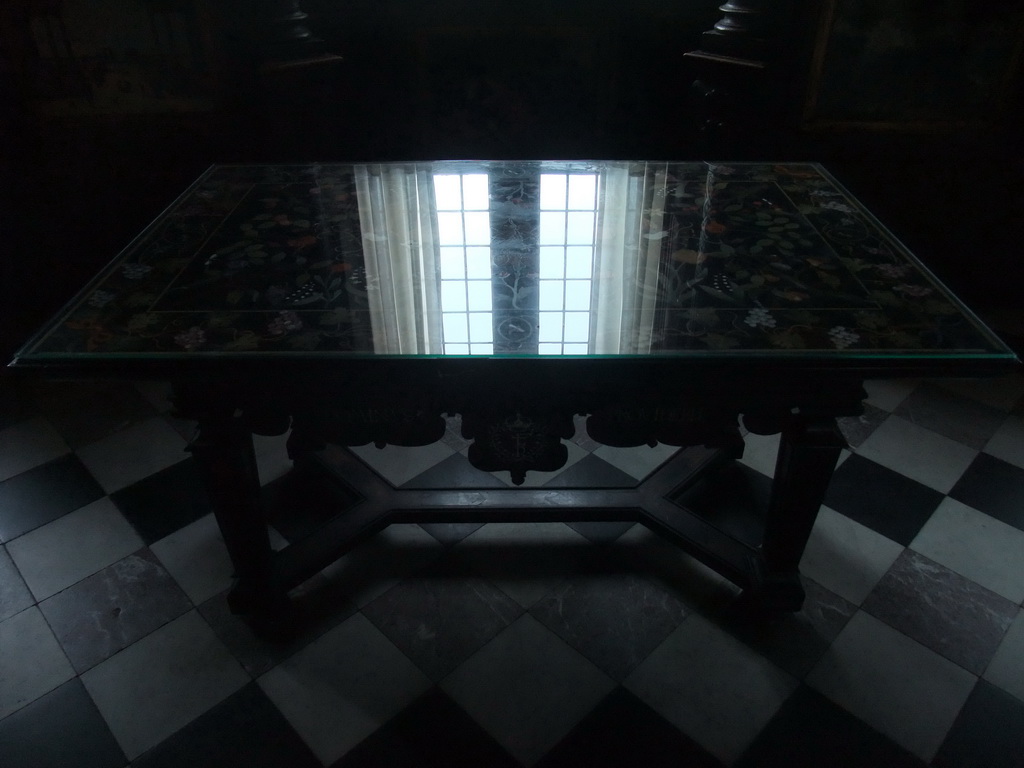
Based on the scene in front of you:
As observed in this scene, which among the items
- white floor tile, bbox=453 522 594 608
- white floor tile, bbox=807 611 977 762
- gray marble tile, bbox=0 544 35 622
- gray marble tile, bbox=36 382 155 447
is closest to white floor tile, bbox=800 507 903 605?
white floor tile, bbox=807 611 977 762

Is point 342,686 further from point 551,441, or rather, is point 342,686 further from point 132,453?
point 132,453

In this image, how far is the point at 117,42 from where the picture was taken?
263cm

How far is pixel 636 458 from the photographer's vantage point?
2.42 meters

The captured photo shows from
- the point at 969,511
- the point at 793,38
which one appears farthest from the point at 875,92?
the point at 969,511

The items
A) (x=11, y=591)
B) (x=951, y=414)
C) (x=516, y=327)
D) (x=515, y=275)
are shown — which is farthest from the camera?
(x=951, y=414)

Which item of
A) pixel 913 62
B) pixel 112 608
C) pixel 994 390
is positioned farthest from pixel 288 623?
pixel 913 62

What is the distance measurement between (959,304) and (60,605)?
2224 mm

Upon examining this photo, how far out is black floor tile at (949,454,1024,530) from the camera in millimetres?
2154

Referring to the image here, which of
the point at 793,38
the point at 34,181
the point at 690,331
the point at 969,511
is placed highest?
the point at 793,38

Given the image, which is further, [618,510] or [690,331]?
[618,510]

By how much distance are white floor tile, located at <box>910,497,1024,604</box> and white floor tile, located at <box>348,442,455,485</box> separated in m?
1.45

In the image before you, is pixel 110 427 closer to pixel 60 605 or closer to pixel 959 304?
pixel 60 605

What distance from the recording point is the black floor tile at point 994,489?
2.15 meters

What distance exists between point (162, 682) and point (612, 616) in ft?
3.56
